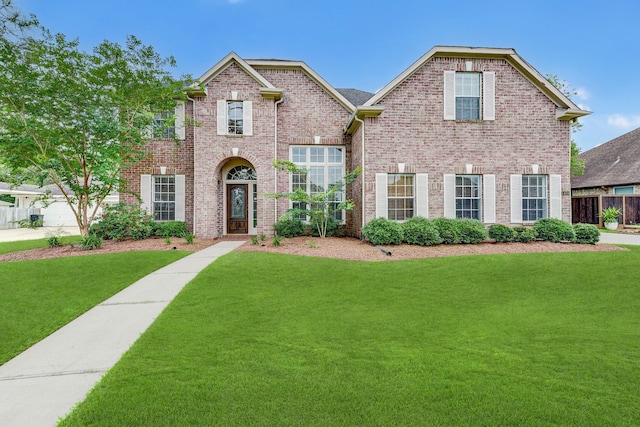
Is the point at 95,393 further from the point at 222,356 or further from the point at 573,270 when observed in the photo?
the point at 573,270

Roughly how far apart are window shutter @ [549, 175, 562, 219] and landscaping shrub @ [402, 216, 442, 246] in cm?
497

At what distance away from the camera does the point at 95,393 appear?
8.43 feet

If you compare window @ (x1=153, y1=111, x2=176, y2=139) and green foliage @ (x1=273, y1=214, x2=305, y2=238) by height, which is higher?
window @ (x1=153, y1=111, x2=176, y2=139)

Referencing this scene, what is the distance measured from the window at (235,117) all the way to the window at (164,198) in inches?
136

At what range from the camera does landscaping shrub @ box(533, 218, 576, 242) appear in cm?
1051

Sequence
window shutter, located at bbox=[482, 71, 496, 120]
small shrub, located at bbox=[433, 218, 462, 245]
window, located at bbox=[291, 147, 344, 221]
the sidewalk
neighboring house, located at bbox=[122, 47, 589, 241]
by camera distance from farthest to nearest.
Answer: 1. the sidewalk
2. window, located at bbox=[291, 147, 344, 221]
3. window shutter, located at bbox=[482, 71, 496, 120]
4. neighboring house, located at bbox=[122, 47, 589, 241]
5. small shrub, located at bbox=[433, 218, 462, 245]

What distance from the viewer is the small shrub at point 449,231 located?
10.3 m

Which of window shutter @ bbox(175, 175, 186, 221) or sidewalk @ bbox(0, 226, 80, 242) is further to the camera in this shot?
sidewalk @ bbox(0, 226, 80, 242)

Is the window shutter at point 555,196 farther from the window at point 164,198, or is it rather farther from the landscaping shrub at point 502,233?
the window at point 164,198

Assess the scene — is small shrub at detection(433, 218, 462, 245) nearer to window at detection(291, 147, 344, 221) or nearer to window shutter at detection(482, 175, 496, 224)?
window shutter at detection(482, 175, 496, 224)

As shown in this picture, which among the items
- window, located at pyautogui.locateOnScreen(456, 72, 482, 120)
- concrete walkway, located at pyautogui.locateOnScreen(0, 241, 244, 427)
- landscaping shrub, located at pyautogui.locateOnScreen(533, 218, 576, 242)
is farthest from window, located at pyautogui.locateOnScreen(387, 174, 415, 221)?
concrete walkway, located at pyautogui.locateOnScreen(0, 241, 244, 427)

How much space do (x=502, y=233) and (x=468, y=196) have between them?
1.78 metres

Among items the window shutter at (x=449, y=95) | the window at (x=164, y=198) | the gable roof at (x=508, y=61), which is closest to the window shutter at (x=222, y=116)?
the window at (x=164, y=198)

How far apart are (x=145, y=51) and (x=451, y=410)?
45.8ft
